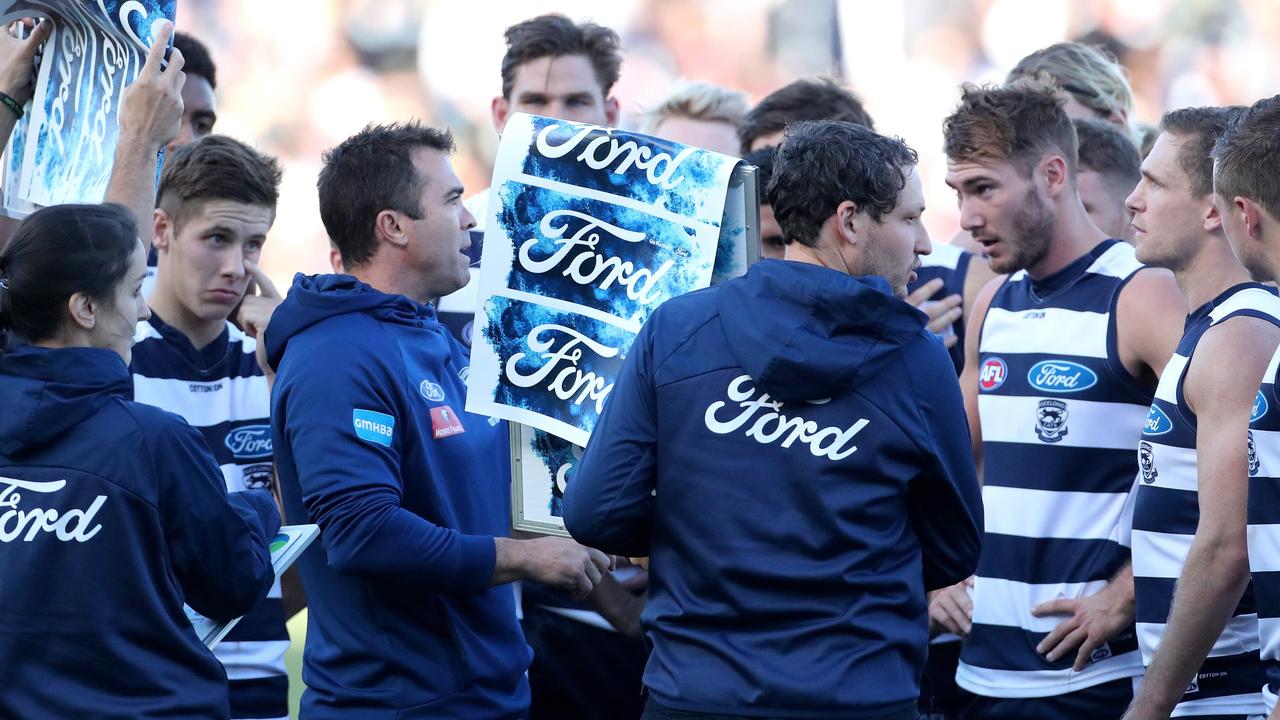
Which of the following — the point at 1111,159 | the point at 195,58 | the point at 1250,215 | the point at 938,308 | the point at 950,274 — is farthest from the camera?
the point at 195,58

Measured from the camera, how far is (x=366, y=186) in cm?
289

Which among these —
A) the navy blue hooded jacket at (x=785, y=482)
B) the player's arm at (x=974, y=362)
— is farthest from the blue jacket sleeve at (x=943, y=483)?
the player's arm at (x=974, y=362)

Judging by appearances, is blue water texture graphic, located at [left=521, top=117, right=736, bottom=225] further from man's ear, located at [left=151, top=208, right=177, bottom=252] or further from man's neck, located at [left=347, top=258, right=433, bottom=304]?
man's ear, located at [left=151, top=208, right=177, bottom=252]

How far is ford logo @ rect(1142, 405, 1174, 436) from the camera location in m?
2.82

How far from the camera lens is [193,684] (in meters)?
2.34

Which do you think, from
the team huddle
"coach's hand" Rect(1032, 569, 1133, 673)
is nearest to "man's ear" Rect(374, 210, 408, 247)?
the team huddle

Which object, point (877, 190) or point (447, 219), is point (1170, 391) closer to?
point (877, 190)

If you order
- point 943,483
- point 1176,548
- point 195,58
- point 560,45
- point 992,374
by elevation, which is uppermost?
point 560,45

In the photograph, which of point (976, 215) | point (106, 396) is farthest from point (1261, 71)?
point (106, 396)

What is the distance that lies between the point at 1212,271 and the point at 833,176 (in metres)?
1.03

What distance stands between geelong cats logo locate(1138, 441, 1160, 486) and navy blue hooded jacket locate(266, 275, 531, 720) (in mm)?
1353

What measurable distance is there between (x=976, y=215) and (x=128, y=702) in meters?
2.31

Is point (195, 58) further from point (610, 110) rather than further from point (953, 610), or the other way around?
point (953, 610)

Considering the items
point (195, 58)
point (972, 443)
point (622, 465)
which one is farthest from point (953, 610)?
point (195, 58)
